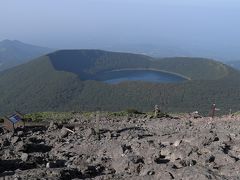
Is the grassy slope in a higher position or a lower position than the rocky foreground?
lower

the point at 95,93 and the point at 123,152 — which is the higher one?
the point at 123,152

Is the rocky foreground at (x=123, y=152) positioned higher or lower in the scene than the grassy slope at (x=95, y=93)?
higher

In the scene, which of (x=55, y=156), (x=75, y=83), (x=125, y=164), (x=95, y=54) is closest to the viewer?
(x=125, y=164)

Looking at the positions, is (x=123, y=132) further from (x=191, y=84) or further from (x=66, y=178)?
(x=191, y=84)

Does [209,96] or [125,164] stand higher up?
[125,164]

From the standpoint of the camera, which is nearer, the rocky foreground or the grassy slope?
the rocky foreground

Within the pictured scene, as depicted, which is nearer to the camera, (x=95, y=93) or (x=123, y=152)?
(x=123, y=152)

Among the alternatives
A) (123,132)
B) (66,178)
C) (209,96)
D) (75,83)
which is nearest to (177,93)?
(209,96)

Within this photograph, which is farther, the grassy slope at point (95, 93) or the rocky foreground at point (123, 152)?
the grassy slope at point (95, 93)
